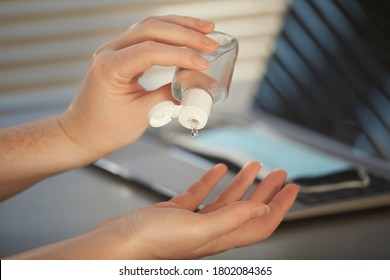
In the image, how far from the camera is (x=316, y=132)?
4.79ft

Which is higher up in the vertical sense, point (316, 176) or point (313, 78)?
point (313, 78)

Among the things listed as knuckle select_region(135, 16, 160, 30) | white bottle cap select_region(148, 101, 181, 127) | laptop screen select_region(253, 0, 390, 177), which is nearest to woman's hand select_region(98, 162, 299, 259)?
white bottle cap select_region(148, 101, 181, 127)

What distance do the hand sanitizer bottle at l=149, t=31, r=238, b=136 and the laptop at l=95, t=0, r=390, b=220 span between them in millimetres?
220

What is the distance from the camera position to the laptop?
1.15 metres

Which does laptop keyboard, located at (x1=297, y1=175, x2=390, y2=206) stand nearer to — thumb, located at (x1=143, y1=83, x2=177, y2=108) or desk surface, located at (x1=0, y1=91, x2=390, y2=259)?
desk surface, located at (x1=0, y1=91, x2=390, y2=259)

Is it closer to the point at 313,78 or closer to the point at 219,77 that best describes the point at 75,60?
the point at 313,78

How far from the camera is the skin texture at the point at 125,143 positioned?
841 mm

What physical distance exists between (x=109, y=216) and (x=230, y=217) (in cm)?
32

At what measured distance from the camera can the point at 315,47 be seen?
1.48 m

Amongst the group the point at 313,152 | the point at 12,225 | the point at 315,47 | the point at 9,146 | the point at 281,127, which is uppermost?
the point at 315,47

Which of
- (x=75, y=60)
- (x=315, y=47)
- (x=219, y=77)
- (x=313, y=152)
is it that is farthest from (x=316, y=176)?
(x=75, y=60)

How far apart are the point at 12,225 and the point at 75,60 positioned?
1.79m

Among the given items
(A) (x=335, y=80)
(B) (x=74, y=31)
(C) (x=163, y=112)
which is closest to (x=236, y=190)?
(C) (x=163, y=112)

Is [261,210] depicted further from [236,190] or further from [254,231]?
[236,190]
